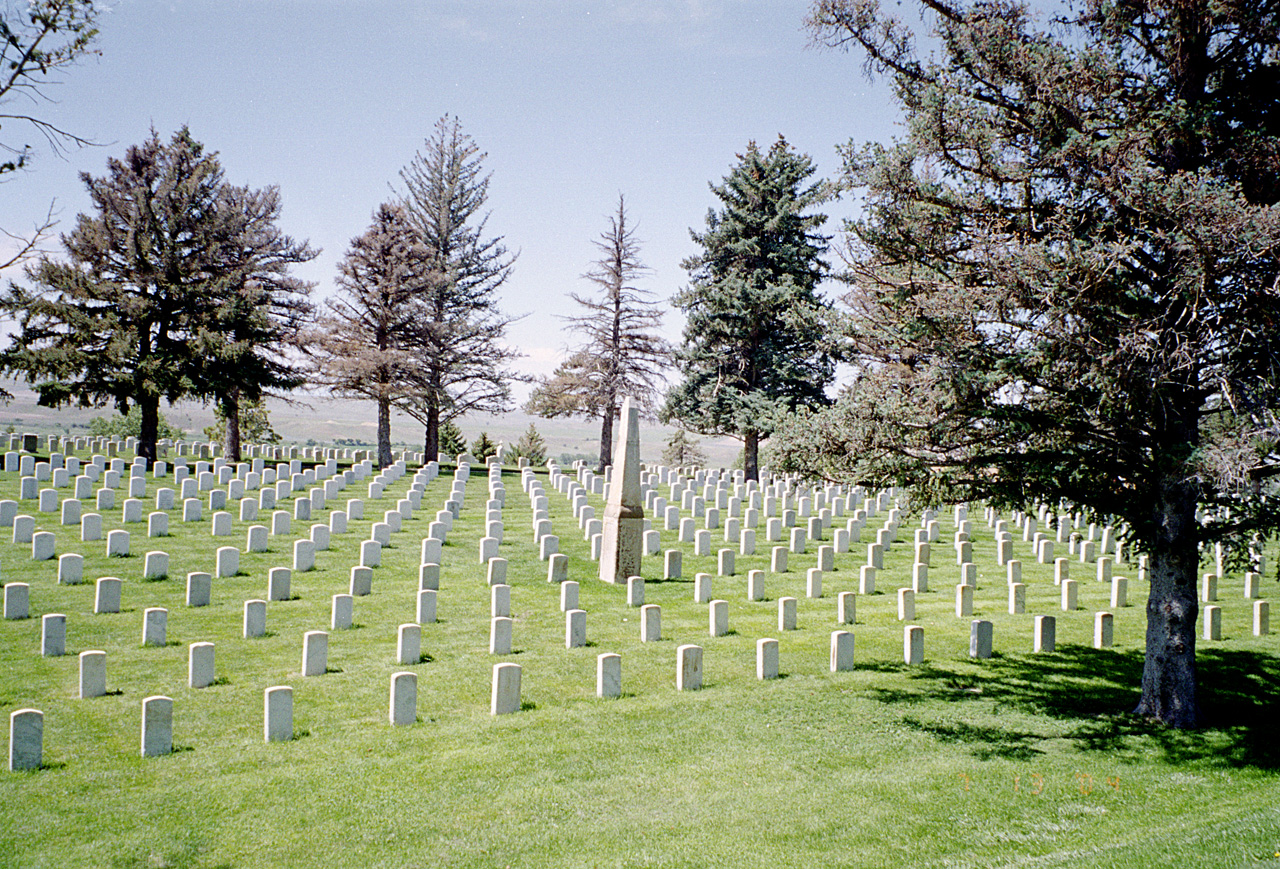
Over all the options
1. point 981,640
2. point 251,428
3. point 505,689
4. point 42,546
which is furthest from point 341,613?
point 251,428

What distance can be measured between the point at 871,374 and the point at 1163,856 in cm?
481

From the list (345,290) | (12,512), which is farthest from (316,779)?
(345,290)

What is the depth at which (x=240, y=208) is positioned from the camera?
3086cm

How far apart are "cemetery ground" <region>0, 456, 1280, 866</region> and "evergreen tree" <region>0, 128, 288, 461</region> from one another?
1564cm

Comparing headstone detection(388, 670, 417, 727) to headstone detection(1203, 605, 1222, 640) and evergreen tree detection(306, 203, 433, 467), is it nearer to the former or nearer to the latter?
headstone detection(1203, 605, 1222, 640)

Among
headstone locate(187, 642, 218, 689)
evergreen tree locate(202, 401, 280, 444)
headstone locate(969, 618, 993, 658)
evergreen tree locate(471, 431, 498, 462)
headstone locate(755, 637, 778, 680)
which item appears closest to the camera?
headstone locate(187, 642, 218, 689)

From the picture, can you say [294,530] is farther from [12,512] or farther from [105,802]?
[105,802]

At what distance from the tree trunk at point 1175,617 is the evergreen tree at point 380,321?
87.7ft

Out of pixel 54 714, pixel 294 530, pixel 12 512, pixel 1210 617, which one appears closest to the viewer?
pixel 54 714

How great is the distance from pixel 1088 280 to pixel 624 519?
335 inches

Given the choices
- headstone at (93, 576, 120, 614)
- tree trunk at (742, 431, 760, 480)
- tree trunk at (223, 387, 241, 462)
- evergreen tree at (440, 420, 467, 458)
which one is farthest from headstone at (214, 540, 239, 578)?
evergreen tree at (440, 420, 467, 458)

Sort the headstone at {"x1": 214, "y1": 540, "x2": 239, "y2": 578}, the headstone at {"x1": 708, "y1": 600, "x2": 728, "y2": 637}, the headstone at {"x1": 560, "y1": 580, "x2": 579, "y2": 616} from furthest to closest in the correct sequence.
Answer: the headstone at {"x1": 214, "y1": 540, "x2": 239, "y2": 578}
the headstone at {"x1": 560, "y1": 580, "x2": 579, "y2": 616}
the headstone at {"x1": 708, "y1": 600, "x2": 728, "y2": 637}

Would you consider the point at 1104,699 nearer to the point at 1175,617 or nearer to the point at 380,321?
the point at 1175,617

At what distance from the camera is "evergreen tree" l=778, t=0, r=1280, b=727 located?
21.5 ft
